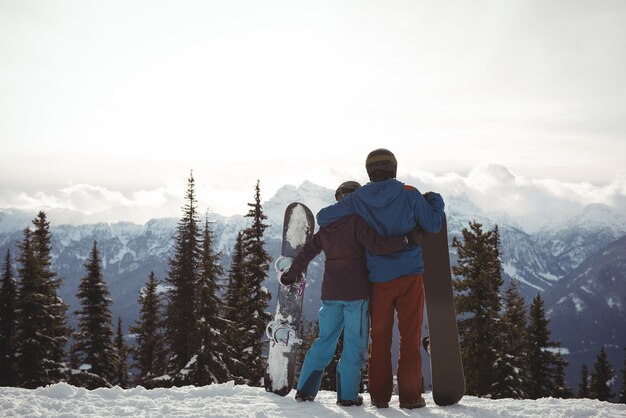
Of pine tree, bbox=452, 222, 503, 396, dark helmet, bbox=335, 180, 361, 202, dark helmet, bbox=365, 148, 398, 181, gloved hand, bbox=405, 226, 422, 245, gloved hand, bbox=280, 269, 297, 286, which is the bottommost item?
pine tree, bbox=452, 222, 503, 396

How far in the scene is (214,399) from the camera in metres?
5.27

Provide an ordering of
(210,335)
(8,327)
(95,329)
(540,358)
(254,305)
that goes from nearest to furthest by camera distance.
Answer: (210,335) < (254,305) < (8,327) < (95,329) < (540,358)

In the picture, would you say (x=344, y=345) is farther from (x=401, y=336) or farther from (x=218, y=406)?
(x=218, y=406)

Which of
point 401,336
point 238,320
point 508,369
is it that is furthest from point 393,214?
point 238,320

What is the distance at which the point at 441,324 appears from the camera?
5.38 metres

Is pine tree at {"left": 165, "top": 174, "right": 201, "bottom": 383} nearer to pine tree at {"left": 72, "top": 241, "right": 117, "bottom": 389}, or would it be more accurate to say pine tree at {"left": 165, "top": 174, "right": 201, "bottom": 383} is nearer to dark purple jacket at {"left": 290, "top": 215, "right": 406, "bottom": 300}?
pine tree at {"left": 72, "top": 241, "right": 117, "bottom": 389}

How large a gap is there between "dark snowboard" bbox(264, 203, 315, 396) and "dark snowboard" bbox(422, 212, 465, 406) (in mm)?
1646

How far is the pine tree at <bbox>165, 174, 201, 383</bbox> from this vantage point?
23484 mm

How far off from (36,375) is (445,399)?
23.9 metres

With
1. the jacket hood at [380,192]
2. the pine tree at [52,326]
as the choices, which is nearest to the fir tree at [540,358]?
the jacket hood at [380,192]

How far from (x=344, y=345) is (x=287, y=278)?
1171 mm

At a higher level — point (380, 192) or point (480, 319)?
point (380, 192)

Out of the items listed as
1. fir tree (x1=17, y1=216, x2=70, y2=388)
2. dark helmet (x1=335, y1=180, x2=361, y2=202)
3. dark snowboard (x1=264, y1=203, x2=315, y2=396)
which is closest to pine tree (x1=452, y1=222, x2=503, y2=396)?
dark snowboard (x1=264, y1=203, x2=315, y2=396)

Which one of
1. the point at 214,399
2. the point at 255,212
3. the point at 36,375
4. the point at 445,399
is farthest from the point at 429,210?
the point at 36,375
